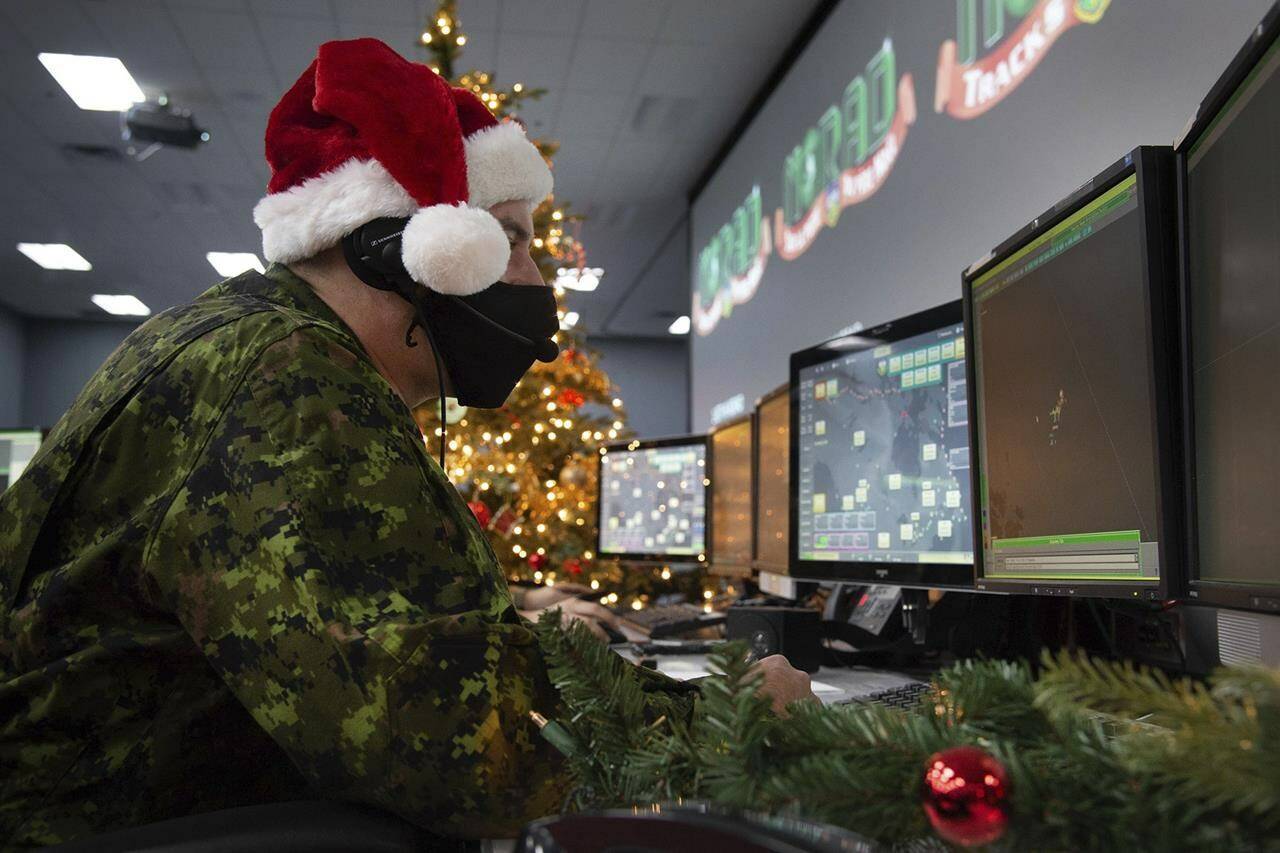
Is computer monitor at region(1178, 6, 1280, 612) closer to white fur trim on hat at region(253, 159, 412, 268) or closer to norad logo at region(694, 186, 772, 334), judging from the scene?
white fur trim on hat at region(253, 159, 412, 268)

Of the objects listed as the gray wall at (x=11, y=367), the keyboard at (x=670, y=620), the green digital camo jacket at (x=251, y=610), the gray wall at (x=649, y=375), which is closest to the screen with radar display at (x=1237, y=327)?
the green digital camo jacket at (x=251, y=610)

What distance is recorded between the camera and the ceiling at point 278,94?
4.50 meters

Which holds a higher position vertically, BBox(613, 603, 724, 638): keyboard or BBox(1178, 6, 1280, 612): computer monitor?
BBox(1178, 6, 1280, 612): computer monitor

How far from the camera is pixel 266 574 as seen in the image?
2.17ft

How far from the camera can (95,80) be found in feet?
16.5

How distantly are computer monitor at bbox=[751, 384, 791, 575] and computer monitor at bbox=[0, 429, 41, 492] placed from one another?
8.18 ft

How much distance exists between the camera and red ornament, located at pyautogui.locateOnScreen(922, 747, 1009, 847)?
0.32m

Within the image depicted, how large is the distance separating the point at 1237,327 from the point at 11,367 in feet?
37.5

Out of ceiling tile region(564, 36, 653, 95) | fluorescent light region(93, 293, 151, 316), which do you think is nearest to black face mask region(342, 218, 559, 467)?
ceiling tile region(564, 36, 653, 95)

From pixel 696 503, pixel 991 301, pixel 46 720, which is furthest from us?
pixel 696 503

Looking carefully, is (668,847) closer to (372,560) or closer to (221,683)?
(372,560)

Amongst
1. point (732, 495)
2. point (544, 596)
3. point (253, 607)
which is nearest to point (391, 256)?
point (253, 607)

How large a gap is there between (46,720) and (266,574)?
0.26m

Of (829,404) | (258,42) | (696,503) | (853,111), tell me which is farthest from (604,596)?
(258,42)
